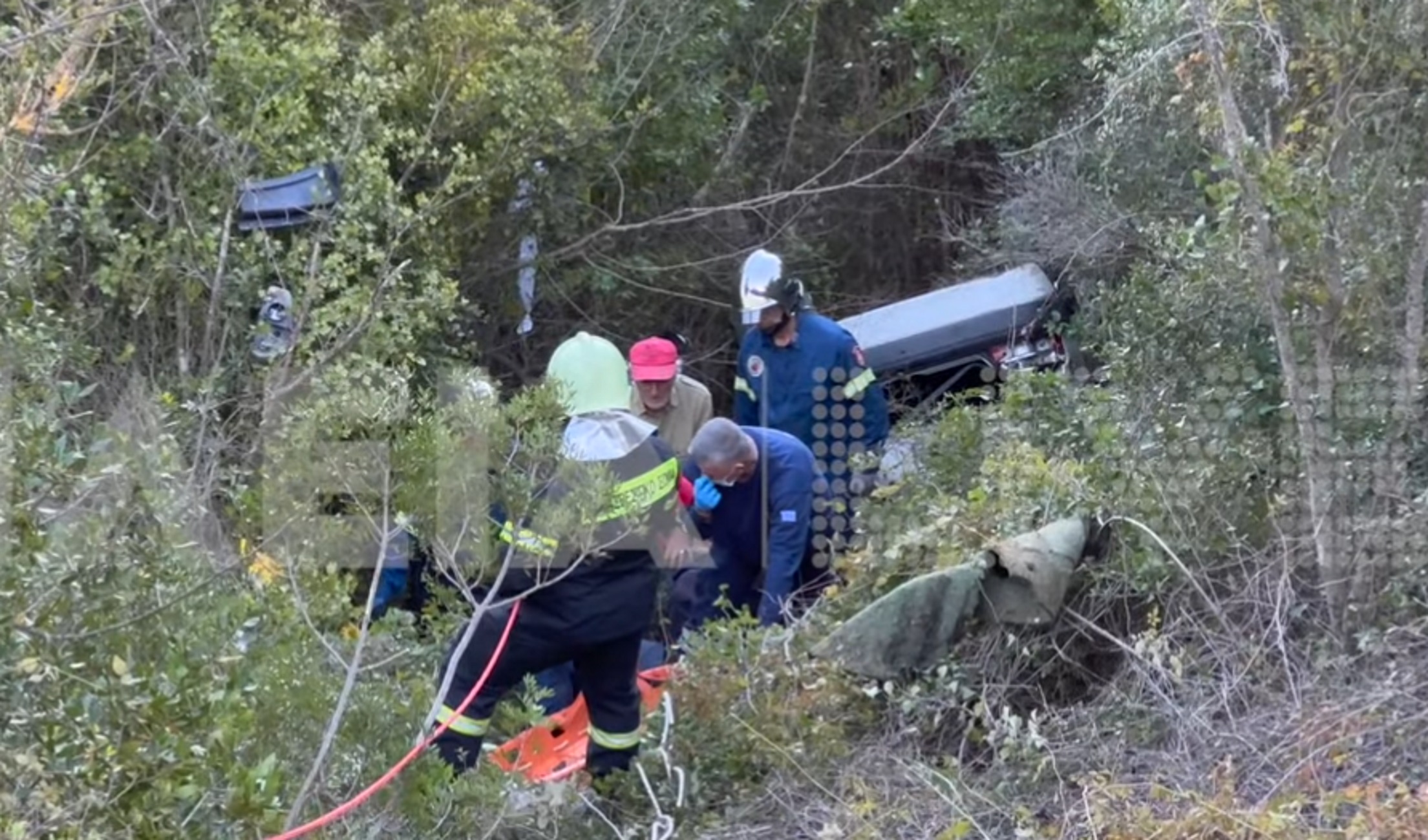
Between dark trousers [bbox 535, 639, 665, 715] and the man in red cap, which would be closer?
dark trousers [bbox 535, 639, 665, 715]

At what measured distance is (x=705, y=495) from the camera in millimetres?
7129

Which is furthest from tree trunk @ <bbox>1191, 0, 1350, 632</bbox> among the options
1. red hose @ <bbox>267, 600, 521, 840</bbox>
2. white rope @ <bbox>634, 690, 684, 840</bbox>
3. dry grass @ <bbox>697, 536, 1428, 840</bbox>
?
red hose @ <bbox>267, 600, 521, 840</bbox>

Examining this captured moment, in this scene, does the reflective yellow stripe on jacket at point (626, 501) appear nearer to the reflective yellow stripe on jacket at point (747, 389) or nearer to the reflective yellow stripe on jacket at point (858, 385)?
the reflective yellow stripe on jacket at point (858, 385)

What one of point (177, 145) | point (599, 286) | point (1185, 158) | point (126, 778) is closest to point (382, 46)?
point (177, 145)

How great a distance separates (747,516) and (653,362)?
0.97m

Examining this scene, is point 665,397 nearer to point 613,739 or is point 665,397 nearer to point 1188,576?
point 613,739

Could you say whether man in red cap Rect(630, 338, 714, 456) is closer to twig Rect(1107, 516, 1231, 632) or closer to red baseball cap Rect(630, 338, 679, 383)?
red baseball cap Rect(630, 338, 679, 383)

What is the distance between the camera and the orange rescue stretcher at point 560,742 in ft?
19.1

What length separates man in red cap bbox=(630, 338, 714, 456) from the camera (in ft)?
26.0

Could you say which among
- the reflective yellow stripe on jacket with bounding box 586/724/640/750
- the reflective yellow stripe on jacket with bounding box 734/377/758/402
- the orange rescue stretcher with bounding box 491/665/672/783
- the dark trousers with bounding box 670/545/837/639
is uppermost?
the reflective yellow stripe on jacket with bounding box 586/724/640/750

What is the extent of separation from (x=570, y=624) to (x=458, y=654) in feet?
2.88

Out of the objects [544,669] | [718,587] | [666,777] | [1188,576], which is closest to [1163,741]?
[1188,576]

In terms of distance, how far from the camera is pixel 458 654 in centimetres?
462

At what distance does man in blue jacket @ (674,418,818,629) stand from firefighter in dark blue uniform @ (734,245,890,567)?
70cm
